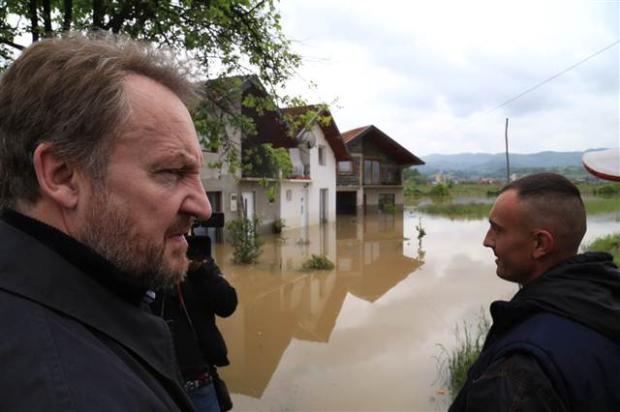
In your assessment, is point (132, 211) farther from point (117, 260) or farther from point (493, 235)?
point (493, 235)

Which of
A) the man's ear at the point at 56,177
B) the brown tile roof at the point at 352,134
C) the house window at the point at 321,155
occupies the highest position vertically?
the brown tile roof at the point at 352,134

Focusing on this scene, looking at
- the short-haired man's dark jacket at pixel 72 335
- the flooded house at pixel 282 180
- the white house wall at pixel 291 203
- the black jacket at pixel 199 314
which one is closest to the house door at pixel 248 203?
the flooded house at pixel 282 180

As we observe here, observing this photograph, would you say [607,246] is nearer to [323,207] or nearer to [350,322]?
[350,322]

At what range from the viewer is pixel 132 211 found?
3.10ft

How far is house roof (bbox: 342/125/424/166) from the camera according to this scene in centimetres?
2570

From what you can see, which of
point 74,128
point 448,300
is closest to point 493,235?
point 74,128

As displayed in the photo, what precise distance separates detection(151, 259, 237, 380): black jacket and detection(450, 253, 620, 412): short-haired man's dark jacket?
1462mm

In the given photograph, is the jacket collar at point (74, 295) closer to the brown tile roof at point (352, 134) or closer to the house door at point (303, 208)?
the house door at point (303, 208)

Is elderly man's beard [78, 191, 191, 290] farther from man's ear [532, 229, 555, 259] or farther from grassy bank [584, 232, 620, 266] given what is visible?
grassy bank [584, 232, 620, 266]

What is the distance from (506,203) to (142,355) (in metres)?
1.55

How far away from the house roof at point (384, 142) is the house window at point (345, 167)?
4.55ft

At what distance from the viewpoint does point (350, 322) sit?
7.18m

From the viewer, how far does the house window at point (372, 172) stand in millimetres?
26797

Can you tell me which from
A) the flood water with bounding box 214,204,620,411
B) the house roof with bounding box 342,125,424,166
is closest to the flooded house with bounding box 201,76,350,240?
the flood water with bounding box 214,204,620,411
